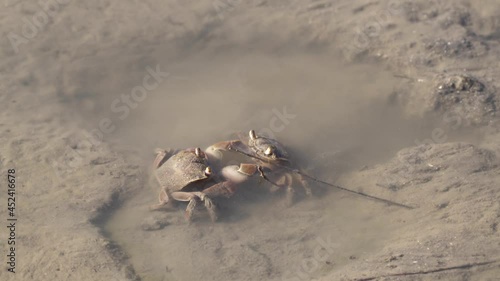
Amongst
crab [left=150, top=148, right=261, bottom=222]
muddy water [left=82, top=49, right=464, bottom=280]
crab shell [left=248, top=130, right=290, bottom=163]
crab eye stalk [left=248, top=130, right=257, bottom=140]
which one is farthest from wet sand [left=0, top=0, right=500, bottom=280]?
crab eye stalk [left=248, top=130, right=257, bottom=140]

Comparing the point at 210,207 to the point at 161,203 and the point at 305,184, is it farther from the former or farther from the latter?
the point at 305,184

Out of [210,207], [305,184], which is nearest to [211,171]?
[210,207]

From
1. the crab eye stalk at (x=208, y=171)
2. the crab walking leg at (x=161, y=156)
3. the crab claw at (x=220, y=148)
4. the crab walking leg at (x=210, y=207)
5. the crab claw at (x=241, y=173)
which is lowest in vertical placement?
the crab walking leg at (x=210, y=207)

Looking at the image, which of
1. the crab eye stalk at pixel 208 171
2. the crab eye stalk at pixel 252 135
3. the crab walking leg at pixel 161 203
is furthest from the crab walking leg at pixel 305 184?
the crab walking leg at pixel 161 203

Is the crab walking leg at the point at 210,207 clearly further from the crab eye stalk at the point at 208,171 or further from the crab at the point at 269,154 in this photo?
the crab at the point at 269,154

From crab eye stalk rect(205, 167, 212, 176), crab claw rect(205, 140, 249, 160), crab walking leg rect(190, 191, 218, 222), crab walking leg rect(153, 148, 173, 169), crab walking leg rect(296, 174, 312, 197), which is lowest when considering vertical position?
crab walking leg rect(296, 174, 312, 197)

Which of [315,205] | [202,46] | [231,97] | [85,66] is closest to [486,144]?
[315,205]

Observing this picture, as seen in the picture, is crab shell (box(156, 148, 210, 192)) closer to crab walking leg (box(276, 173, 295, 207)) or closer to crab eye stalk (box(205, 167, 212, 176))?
crab eye stalk (box(205, 167, 212, 176))
